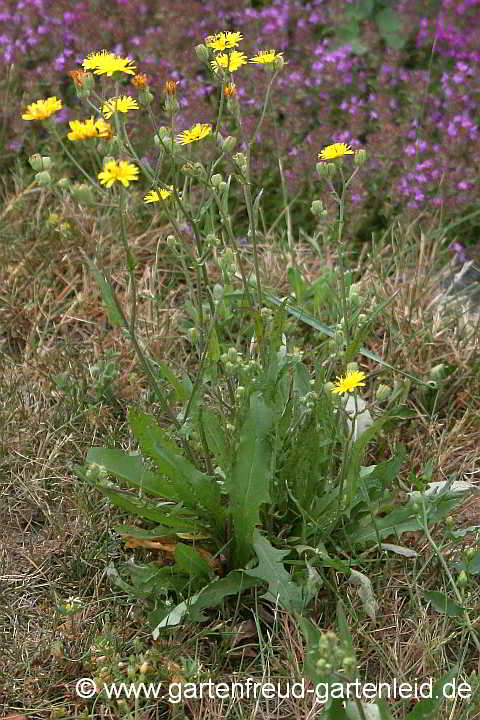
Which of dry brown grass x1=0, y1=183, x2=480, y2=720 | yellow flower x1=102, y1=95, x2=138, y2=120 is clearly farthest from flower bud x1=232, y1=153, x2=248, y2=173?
dry brown grass x1=0, y1=183, x2=480, y2=720

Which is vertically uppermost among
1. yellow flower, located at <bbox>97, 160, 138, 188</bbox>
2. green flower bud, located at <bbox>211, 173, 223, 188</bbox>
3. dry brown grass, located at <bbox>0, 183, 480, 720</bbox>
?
yellow flower, located at <bbox>97, 160, 138, 188</bbox>

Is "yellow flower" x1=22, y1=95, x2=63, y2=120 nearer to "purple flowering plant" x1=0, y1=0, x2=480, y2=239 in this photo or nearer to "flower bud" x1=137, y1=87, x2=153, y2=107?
"flower bud" x1=137, y1=87, x2=153, y2=107

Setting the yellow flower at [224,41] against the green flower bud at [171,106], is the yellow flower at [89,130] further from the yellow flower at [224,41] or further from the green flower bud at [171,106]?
the yellow flower at [224,41]

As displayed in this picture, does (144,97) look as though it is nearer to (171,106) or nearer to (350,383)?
(171,106)

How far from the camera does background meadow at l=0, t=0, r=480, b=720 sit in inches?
82.0

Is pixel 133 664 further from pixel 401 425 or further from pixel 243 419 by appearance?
pixel 401 425

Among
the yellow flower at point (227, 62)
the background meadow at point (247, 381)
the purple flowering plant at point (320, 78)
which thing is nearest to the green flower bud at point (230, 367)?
the background meadow at point (247, 381)

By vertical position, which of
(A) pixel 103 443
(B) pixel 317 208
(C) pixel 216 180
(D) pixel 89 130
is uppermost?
(D) pixel 89 130

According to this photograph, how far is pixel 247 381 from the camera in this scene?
219 centimetres

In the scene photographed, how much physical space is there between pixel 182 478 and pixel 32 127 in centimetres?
224

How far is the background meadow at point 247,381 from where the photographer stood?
6.83 feet

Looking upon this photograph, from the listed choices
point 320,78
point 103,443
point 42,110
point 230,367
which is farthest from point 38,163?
point 320,78

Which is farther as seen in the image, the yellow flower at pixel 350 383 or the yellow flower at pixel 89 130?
the yellow flower at pixel 350 383

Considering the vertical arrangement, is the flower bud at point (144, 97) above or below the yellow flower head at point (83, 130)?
below
